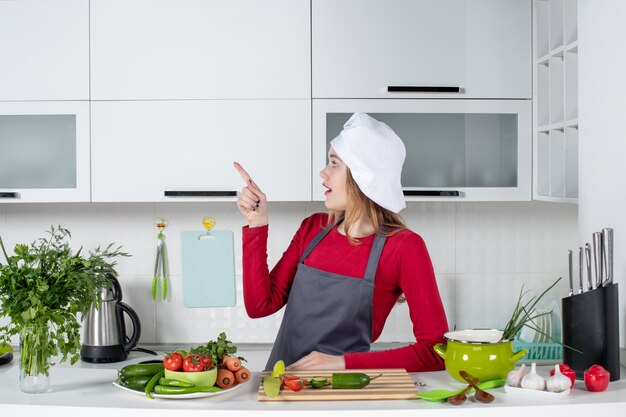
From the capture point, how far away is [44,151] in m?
2.97

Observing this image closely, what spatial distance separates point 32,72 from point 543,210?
6.98ft

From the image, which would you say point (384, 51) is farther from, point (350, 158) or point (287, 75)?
point (350, 158)

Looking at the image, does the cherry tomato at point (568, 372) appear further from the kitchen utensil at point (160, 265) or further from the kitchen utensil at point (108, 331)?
the kitchen utensil at point (160, 265)

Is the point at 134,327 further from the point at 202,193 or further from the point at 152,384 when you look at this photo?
the point at 152,384

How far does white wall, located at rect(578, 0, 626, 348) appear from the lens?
221 cm

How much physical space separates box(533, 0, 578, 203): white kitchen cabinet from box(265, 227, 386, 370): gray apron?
2.83 ft

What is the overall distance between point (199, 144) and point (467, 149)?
1.00 metres

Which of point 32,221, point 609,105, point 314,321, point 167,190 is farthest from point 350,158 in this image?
point 32,221

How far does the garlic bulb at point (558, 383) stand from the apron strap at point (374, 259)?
607 mm

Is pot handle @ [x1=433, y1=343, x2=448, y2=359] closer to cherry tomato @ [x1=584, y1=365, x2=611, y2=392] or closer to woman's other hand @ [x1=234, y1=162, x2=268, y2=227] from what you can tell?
cherry tomato @ [x1=584, y1=365, x2=611, y2=392]

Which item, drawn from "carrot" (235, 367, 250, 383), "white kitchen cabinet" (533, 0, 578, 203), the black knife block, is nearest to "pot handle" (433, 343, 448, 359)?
the black knife block

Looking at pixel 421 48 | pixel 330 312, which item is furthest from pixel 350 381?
pixel 421 48

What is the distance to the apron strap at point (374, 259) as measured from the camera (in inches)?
88.4

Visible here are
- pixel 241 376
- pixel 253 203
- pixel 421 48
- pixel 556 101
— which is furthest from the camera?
pixel 421 48
